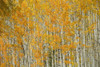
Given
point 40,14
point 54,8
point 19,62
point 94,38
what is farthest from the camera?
point 19,62

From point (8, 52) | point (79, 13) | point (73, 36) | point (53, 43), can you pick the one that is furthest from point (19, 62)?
point (79, 13)

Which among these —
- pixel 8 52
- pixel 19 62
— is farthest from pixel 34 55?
pixel 8 52

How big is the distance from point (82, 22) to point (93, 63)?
3.68ft

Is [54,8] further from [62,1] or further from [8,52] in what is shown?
[8,52]

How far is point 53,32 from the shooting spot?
5.49 metres

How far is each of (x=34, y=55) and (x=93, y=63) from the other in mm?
1875

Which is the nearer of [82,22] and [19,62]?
[82,22]

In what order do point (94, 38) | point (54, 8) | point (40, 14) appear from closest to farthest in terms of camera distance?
point (94, 38), point (54, 8), point (40, 14)

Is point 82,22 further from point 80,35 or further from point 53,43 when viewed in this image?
point 53,43

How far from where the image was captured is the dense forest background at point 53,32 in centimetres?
498

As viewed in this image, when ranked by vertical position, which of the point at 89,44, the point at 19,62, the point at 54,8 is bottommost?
the point at 19,62

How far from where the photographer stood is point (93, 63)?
5.01m

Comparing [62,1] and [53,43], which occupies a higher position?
[62,1]

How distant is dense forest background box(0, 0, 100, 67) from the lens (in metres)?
4.98
